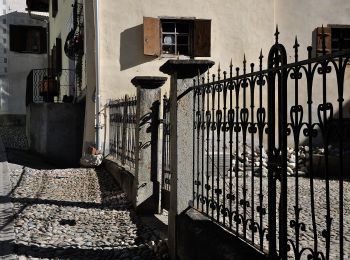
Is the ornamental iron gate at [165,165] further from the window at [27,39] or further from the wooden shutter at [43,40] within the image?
the wooden shutter at [43,40]

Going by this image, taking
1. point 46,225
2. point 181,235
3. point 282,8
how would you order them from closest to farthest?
point 181,235, point 46,225, point 282,8

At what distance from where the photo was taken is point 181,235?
4348 mm

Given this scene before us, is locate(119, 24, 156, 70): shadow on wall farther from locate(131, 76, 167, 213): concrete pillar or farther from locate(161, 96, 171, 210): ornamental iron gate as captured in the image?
locate(161, 96, 171, 210): ornamental iron gate

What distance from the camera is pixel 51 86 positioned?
15172 millimetres

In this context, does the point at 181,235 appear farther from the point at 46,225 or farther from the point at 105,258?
the point at 46,225

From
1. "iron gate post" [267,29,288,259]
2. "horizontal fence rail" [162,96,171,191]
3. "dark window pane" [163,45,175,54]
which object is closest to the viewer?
"iron gate post" [267,29,288,259]

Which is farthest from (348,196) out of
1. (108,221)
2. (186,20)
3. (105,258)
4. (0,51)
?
(0,51)

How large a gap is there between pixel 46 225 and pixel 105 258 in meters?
1.38

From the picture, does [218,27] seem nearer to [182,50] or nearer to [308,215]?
[182,50]

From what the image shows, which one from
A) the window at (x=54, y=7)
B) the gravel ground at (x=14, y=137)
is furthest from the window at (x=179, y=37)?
the window at (x=54, y=7)

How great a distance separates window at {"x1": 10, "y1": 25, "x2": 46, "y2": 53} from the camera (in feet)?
78.2

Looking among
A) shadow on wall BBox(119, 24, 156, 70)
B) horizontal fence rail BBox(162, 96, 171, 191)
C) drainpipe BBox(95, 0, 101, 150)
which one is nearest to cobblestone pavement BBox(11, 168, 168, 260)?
horizontal fence rail BBox(162, 96, 171, 191)

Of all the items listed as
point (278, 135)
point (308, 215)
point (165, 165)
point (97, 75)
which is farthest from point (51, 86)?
point (278, 135)

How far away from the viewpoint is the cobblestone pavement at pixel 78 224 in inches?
188
